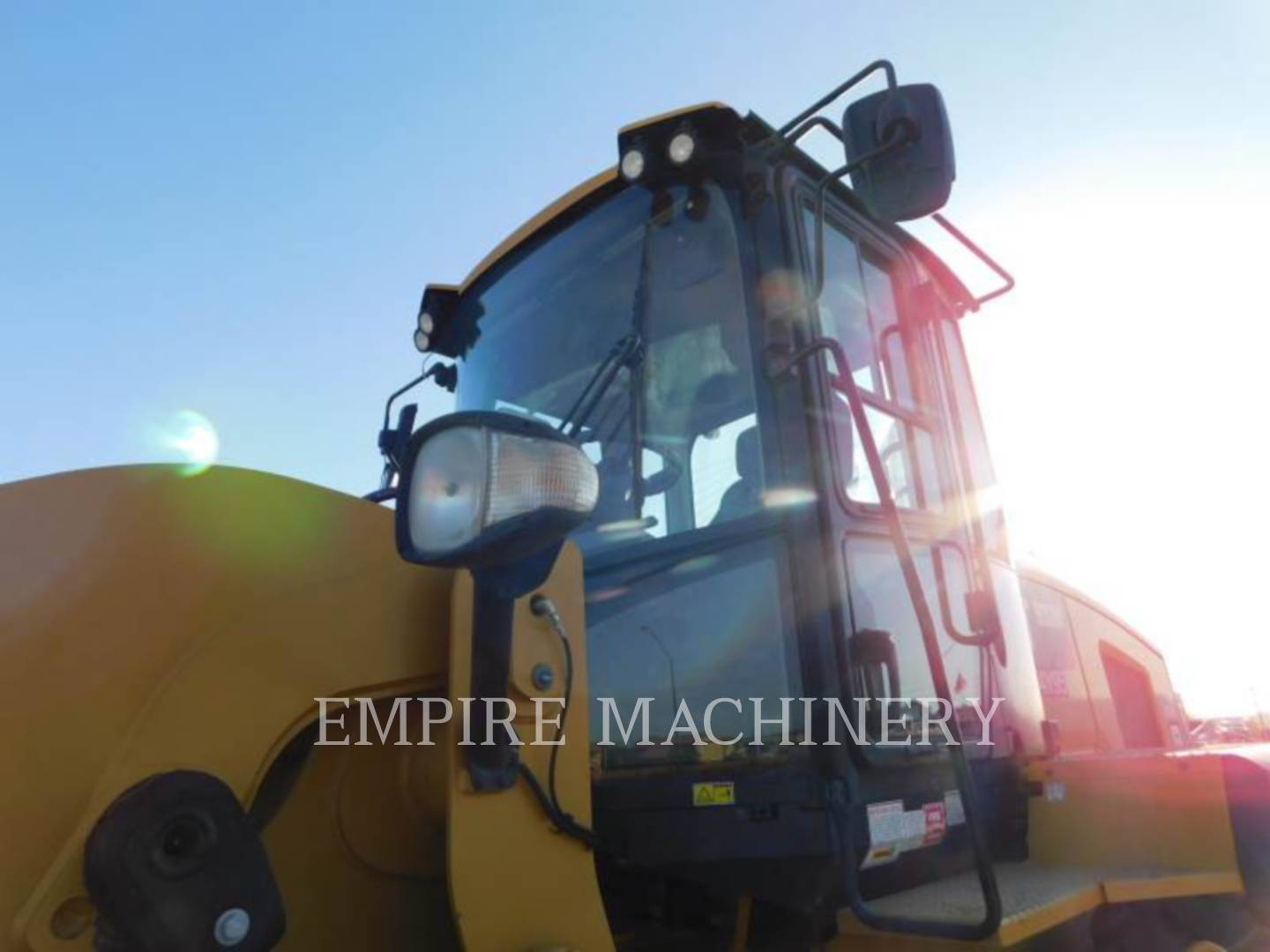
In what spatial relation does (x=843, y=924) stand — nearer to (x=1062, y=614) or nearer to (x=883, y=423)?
(x=883, y=423)

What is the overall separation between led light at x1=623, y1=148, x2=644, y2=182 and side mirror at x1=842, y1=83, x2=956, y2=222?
548 millimetres

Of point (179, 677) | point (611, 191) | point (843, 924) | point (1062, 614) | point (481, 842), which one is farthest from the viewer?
point (1062, 614)

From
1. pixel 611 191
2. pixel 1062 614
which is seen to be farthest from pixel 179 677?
pixel 1062 614

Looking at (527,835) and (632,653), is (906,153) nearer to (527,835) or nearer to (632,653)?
(632,653)

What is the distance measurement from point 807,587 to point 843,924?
69cm

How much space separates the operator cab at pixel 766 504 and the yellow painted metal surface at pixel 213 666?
65cm

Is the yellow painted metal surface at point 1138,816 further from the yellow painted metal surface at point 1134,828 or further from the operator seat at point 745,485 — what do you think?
the operator seat at point 745,485

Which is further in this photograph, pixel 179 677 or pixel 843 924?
pixel 843 924

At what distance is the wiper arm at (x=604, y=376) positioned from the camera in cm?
246

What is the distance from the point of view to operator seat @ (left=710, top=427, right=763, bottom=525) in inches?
88.7

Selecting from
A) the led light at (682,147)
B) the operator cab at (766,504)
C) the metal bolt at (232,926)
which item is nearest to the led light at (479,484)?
the metal bolt at (232,926)

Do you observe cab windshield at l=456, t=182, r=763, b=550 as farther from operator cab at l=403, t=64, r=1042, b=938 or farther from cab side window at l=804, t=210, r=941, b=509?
cab side window at l=804, t=210, r=941, b=509

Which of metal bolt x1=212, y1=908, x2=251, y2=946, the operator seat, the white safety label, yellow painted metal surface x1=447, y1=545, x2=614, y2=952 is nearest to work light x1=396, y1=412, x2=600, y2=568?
yellow painted metal surface x1=447, y1=545, x2=614, y2=952

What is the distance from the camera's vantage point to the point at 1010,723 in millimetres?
2748
